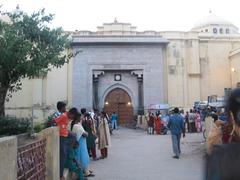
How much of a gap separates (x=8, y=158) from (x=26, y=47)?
445 inches

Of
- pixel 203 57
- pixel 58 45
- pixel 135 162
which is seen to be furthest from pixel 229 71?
pixel 135 162

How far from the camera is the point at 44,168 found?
6562 millimetres

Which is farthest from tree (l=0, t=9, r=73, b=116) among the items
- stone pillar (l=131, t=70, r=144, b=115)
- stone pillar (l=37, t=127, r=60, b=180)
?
stone pillar (l=131, t=70, r=144, b=115)

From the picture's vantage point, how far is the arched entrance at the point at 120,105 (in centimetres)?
3359

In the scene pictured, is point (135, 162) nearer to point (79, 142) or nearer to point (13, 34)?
point (79, 142)

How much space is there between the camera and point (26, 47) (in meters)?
14.3

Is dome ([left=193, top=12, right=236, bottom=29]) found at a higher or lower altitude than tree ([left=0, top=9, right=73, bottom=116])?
higher

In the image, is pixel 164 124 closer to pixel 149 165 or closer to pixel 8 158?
pixel 149 165

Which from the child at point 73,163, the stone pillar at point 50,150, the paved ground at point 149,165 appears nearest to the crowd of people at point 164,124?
the paved ground at point 149,165

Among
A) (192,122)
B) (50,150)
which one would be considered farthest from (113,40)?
(50,150)

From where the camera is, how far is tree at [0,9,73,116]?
14.2 m

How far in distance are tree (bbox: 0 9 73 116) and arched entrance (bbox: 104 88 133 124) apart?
664 inches

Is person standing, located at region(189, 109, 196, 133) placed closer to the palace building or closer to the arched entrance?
the palace building

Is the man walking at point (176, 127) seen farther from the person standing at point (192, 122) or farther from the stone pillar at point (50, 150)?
the person standing at point (192, 122)
